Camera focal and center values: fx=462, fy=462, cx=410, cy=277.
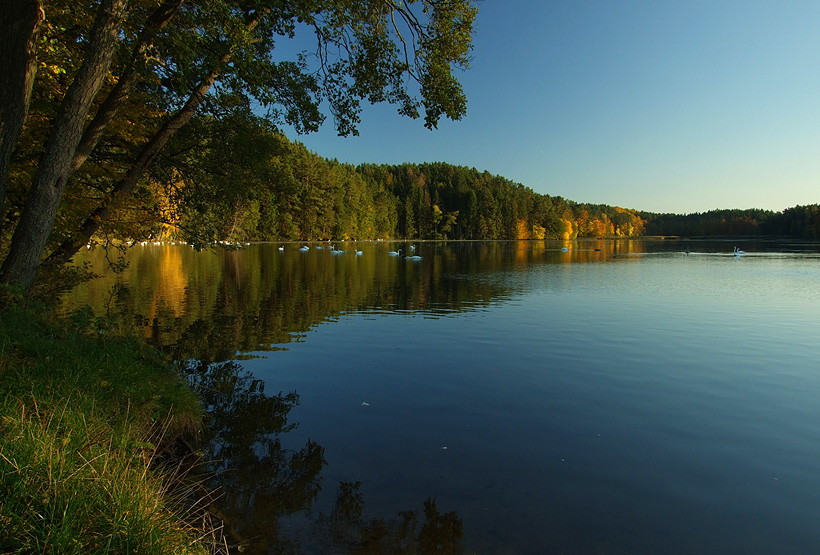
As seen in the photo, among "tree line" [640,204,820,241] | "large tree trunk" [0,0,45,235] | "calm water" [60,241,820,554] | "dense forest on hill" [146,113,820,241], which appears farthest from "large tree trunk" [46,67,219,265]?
"tree line" [640,204,820,241]

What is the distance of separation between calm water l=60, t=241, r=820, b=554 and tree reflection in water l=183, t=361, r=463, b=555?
2 cm

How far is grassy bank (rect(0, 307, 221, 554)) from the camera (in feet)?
9.34

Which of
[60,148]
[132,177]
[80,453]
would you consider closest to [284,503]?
[80,453]

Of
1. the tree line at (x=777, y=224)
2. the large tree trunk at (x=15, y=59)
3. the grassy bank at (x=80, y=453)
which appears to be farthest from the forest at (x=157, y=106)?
the tree line at (x=777, y=224)

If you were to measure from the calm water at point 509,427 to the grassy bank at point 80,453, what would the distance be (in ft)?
3.97

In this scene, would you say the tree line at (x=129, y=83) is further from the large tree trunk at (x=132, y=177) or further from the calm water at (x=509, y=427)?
the calm water at (x=509, y=427)

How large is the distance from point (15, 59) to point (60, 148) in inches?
47.8

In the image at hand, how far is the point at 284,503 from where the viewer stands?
5.19 m

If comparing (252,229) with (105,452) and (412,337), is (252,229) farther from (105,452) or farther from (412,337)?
(105,452)

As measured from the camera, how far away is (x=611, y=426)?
770 centimetres

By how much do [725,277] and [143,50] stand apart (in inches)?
1460

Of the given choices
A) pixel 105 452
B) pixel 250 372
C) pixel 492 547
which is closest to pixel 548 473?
pixel 492 547

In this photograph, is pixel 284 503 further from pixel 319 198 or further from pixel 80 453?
pixel 319 198

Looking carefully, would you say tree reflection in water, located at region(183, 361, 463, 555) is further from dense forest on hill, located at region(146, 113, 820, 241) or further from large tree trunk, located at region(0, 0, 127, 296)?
dense forest on hill, located at region(146, 113, 820, 241)
